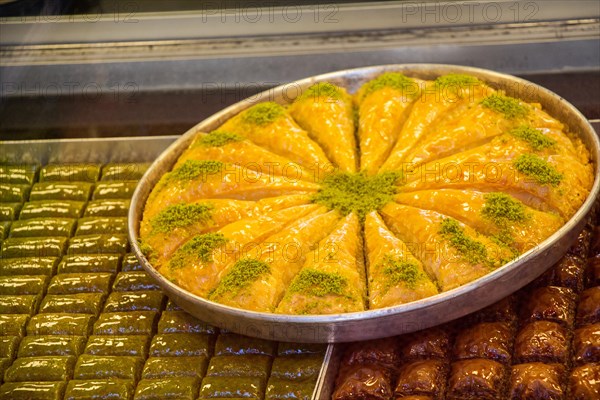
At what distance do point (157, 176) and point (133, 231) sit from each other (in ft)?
2.08

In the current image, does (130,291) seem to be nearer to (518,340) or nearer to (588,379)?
(518,340)

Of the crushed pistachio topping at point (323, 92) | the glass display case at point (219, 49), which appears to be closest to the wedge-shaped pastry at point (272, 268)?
the crushed pistachio topping at point (323, 92)

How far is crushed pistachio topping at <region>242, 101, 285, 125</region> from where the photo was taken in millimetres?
5762

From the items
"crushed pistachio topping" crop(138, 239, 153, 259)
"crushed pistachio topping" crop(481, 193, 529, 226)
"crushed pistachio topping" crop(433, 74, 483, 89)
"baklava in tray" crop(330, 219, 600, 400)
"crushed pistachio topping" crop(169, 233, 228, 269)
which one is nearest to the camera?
"baklava in tray" crop(330, 219, 600, 400)

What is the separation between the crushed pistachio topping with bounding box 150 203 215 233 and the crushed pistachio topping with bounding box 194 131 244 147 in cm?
61

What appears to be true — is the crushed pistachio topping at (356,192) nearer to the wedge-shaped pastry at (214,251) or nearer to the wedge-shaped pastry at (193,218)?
the wedge-shaped pastry at (193,218)

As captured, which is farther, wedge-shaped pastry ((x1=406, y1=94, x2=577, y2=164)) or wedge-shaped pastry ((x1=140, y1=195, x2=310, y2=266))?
wedge-shaped pastry ((x1=406, y1=94, x2=577, y2=164))

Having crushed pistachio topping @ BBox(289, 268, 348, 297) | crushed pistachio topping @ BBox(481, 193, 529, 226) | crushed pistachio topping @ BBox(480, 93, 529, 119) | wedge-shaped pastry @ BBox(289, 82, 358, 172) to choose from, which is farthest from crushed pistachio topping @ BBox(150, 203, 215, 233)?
crushed pistachio topping @ BBox(480, 93, 529, 119)

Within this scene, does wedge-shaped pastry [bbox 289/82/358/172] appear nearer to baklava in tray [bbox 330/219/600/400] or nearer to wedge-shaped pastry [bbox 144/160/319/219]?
wedge-shaped pastry [bbox 144/160/319/219]

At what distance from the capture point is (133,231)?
16.9 ft

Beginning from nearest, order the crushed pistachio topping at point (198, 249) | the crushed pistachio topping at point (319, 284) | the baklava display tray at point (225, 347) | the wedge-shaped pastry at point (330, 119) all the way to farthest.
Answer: the baklava display tray at point (225, 347)
the crushed pistachio topping at point (319, 284)
the crushed pistachio topping at point (198, 249)
the wedge-shaped pastry at point (330, 119)

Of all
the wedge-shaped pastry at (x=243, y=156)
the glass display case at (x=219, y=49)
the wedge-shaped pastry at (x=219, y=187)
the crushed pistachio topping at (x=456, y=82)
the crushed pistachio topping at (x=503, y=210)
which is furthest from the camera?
the glass display case at (x=219, y=49)

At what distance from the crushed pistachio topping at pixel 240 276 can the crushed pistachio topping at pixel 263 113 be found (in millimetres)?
1402

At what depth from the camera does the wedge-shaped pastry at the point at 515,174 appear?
16.0 feet
